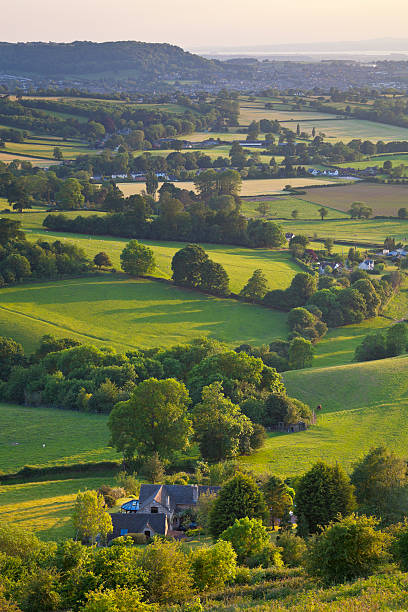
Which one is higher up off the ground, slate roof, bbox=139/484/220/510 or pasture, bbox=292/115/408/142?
pasture, bbox=292/115/408/142

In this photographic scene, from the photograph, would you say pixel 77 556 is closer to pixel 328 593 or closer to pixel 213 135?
pixel 328 593

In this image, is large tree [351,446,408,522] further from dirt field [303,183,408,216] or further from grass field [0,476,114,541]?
dirt field [303,183,408,216]

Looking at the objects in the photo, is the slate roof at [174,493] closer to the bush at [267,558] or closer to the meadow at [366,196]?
the bush at [267,558]

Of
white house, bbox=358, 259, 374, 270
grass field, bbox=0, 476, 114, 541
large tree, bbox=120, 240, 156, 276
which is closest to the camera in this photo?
grass field, bbox=0, 476, 114, 541

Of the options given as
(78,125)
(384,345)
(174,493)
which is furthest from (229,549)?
(78,125)

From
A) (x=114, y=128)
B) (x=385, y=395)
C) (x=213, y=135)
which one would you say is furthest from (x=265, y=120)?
(x=385, y=395)

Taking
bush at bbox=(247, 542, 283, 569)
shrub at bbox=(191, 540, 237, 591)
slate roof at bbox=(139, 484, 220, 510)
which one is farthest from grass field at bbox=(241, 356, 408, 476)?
shrub at bbox=(191, 540, 237, 591)

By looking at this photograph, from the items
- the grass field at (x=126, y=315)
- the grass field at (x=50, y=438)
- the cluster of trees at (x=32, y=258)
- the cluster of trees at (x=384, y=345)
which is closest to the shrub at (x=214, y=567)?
the grass field at (x=50, y=438)
